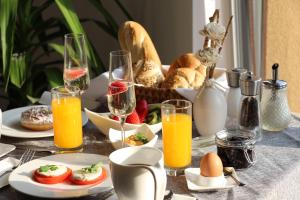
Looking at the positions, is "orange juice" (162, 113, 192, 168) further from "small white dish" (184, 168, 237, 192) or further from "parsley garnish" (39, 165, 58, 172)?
"parsley garnish" (39, 165, 58, 172)

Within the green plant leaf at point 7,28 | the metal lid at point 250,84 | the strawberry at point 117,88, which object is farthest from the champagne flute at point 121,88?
the green plant leaf at point 7,28

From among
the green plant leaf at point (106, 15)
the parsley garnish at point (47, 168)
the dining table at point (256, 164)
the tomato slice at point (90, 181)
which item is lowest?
the dining table at point (256, 164)

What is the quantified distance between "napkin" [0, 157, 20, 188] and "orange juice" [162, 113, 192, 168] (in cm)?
36

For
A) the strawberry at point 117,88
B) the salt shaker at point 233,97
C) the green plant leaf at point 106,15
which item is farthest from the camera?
the green plant leaf at point 106,15

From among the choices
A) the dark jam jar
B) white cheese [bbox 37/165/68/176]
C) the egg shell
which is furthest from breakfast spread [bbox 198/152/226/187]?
white cheese [bbox 37/165/68/176]

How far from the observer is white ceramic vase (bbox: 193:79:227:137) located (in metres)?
1.53

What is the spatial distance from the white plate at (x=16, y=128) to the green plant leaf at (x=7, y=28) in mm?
745

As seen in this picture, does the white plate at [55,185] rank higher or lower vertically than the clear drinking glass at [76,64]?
lower

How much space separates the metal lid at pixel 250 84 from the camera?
148cm

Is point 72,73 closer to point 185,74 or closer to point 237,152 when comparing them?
point 185,74

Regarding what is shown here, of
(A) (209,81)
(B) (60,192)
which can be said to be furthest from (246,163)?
(B) (60,192)

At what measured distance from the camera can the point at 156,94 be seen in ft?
5.56

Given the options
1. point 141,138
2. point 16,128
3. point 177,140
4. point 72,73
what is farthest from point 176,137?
point 16,128

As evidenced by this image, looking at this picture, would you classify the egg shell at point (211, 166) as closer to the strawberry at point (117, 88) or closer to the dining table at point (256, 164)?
the dining table at point (256, 164)
